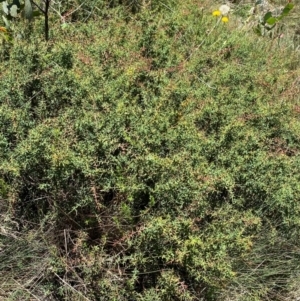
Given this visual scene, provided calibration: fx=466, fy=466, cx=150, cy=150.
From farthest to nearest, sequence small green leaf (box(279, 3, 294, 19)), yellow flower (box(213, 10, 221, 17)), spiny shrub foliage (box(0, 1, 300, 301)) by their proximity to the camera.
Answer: yellow flower (box(213, 10, 221, 17)) < small green leaf (box(279, 3, 294, 19)) < spiny shrub foliage (box(0, 1, 300, 301))

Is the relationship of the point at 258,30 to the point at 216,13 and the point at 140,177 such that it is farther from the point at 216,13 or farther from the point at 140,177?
the point at 140,177

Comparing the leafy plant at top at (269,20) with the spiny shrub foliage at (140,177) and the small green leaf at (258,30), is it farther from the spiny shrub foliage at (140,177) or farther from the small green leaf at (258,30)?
the spiny shrub foliage at (140,177)

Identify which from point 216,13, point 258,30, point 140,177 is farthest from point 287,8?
point 140,177

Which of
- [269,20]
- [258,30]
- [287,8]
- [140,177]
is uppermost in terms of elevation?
[287,8]

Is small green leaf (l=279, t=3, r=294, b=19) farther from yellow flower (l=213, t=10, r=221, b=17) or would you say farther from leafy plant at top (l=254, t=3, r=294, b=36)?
yellow flower (l=213, t=10, r=221, b=17)

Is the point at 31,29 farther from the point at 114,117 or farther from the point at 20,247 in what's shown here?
the point at 20,247

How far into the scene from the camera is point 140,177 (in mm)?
2324

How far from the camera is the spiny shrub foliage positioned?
2201 millimetres

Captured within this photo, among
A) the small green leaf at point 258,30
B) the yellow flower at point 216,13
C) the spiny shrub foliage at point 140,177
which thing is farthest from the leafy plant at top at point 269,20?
the spiny shrub foliage at point 140,177

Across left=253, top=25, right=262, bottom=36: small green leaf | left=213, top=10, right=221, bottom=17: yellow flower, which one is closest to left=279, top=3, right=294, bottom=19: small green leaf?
left=253, top=25, right=262, bottom=36: small green leaf

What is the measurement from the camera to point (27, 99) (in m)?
2.61

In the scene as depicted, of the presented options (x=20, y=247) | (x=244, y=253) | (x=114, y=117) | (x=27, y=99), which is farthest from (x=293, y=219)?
(x=27, y=99)

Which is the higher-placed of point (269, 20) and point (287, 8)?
point (287, 8)

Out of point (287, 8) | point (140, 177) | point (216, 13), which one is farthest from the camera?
point (216, 13)
